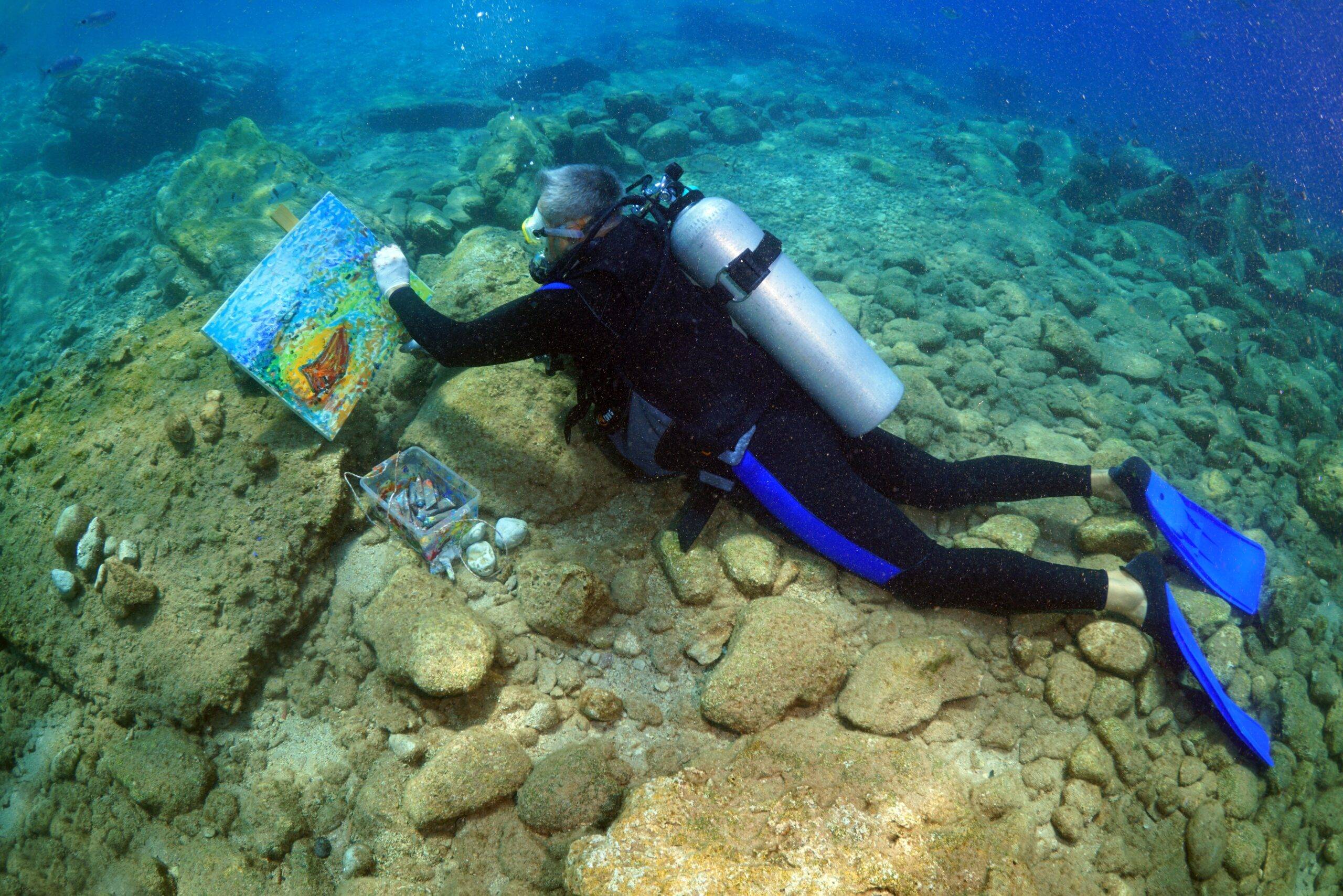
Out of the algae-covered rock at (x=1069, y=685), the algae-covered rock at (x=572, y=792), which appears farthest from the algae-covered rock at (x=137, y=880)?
the algae-covered rock at (x=1069, y=685)

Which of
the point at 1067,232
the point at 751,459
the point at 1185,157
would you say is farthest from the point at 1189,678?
the point at 1185,157

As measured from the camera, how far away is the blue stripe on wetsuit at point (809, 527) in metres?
3.20

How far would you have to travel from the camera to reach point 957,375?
562 centimetres

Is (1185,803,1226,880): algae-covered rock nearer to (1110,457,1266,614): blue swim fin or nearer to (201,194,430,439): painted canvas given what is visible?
(1110,457,1266,614): blue swim fin

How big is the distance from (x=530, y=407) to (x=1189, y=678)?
4.19 meters

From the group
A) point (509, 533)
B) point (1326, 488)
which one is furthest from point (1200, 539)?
point (509, 533)

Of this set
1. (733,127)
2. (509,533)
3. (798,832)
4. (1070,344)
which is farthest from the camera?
(733,127)

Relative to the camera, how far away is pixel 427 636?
2.91 m

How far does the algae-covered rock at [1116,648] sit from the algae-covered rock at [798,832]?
1.21 m

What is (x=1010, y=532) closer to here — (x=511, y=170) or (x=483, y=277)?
(x=483, y=277)

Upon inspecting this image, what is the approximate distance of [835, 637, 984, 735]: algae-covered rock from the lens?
8.90ft

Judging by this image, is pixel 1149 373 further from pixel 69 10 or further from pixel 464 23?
pixel 69 10

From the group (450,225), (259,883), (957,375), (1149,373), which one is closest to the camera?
(259,883)

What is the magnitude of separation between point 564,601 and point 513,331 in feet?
4.87
